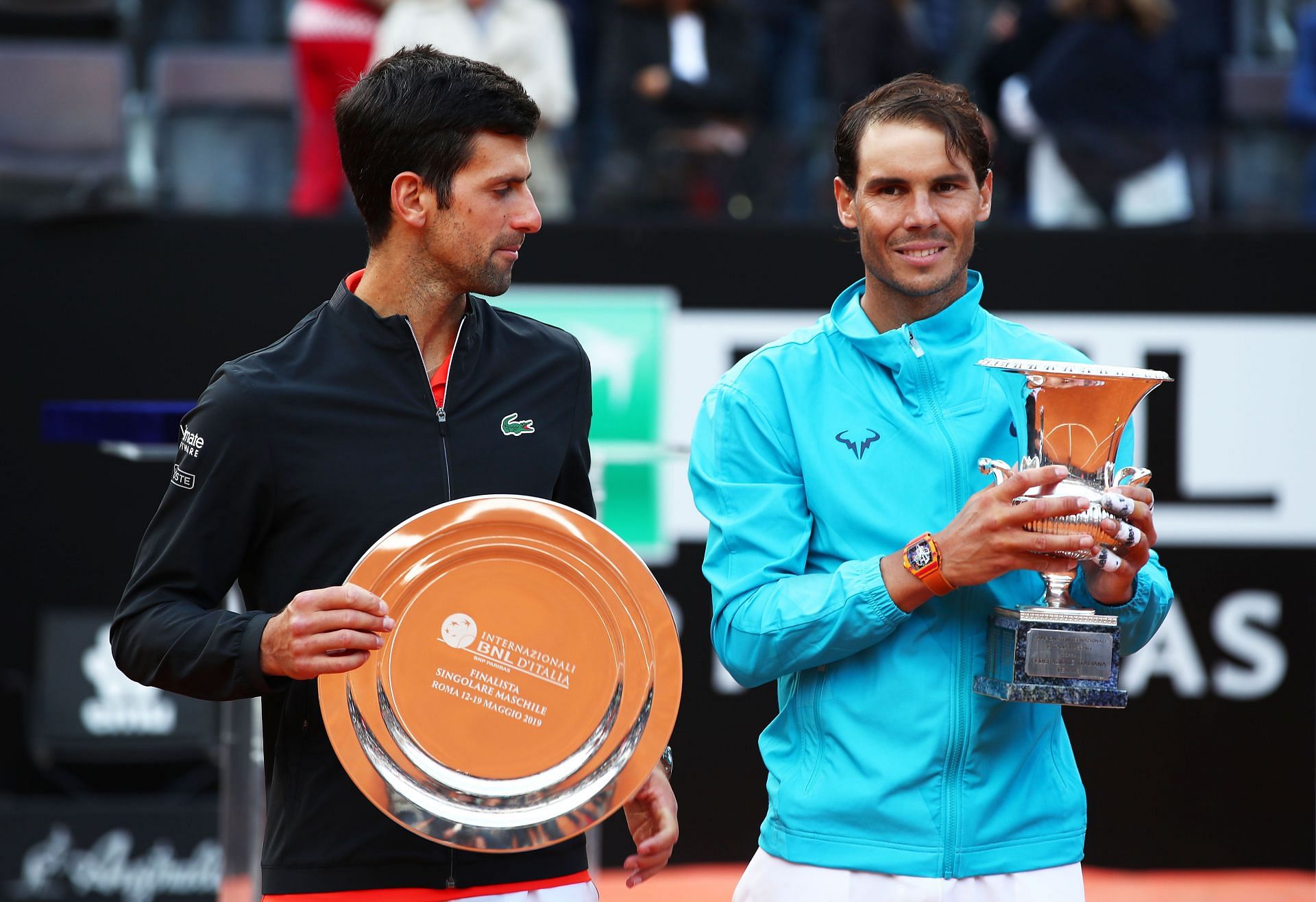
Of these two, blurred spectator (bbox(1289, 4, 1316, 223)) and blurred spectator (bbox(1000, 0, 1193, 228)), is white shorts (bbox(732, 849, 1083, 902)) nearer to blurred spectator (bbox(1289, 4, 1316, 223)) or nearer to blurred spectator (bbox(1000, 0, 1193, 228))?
blurred spectator (bbox(1000, 0, 1193, 228))

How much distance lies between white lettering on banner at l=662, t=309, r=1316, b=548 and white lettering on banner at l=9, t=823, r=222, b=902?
211 cm

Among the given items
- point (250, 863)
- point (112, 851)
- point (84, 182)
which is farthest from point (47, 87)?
point (250, 863)

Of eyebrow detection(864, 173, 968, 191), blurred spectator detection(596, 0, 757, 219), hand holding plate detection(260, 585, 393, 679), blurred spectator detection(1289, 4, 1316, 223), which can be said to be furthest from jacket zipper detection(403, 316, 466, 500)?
blurred spectator detection(1289, 4, 1316, 223)

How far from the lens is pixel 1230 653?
5.71 meters

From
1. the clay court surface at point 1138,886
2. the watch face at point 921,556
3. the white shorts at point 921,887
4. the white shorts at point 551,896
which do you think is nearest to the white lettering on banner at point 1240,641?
the clay court surface at point 1138,886

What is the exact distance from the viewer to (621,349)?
5.55 meters

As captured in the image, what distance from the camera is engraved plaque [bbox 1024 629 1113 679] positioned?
2090 mm

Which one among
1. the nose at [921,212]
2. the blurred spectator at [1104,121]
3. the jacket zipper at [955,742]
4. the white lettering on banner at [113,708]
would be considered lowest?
the white lettering on banner at [113,708]

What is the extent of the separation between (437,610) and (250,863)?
1728mm

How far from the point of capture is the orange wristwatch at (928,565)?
2084mm

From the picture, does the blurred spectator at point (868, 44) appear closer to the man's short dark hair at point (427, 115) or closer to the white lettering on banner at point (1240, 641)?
the white lettering on banner at point (1240, 641)

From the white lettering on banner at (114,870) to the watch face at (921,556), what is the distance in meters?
3.91

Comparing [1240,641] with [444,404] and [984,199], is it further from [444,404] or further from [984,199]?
[444,404]

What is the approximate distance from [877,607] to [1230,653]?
4066 mm
